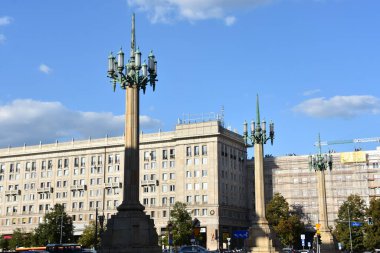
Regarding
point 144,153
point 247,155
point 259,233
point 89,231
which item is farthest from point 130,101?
point 247,155

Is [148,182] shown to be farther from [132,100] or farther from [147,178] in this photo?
[132,100]

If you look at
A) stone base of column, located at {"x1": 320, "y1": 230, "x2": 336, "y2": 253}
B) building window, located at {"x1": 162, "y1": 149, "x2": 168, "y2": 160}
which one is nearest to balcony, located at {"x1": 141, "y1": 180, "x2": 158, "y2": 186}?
building window, located at {"x1": 162, "y1": 149, "x2": 168, "y2": 160}

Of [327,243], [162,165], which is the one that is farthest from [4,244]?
[327,243]

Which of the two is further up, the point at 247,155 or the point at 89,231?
the point at 247,155

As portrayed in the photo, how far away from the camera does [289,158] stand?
121 m

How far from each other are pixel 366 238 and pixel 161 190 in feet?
145

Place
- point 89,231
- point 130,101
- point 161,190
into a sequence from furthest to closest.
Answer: point 161,190 → point 89,231 → point 130,101

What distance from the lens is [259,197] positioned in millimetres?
52625

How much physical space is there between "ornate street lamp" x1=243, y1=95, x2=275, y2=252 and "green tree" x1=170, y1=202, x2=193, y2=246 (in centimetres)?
3606

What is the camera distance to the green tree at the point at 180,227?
8731 centimetres

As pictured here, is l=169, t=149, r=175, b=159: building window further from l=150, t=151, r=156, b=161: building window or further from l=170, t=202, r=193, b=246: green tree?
l=170, t=202, r=193, b=246: green tree

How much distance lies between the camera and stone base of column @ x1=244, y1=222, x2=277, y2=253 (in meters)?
49.8

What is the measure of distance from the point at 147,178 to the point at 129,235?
74545 millimetres

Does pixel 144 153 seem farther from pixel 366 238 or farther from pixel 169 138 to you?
pixel 366 238
